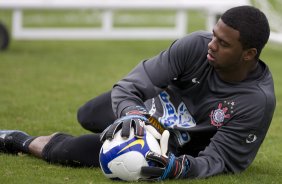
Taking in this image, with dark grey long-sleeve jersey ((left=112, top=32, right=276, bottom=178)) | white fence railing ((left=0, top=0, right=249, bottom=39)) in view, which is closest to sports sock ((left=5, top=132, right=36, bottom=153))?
dark grey long-sleeve jersey ((left=112, top=32, right=276, bottom=178))

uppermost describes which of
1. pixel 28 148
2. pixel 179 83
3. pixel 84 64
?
pixel 179 83

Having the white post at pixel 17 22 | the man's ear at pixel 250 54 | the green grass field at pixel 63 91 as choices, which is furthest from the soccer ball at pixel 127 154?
the white post at pixel 17 22

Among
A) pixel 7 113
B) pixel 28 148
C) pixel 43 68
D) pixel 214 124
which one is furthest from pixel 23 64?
pixel 214 124

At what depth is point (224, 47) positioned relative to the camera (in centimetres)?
472

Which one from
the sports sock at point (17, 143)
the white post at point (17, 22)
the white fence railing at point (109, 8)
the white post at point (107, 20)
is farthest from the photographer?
the white post at point (107, 20)

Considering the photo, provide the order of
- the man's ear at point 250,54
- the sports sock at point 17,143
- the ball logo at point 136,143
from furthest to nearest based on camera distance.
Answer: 1. the sports sock at point 17,143
2. the man's ear at point 250,54
3. the ball logo at point 136,143

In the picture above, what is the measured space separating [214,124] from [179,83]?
356mm

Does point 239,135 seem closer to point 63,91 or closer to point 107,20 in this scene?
point 63,91

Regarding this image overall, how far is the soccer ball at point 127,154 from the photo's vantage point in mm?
4539

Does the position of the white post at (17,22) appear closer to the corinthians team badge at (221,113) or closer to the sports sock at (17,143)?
the sports sock at (17,143)

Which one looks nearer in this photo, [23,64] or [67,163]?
[67,163]

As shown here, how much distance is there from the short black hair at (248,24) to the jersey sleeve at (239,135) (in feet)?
1.22

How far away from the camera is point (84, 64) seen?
440 inches

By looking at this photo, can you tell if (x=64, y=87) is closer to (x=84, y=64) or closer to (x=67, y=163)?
(x=84, y=64)
